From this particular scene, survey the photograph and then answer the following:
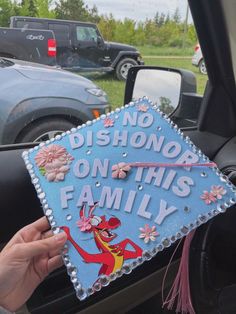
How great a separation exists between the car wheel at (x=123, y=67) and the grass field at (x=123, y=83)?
27 millimetres

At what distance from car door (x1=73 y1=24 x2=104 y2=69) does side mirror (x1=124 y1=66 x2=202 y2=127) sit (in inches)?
10.7

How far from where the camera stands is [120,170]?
1.01 metres

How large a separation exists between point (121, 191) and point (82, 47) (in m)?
0.77

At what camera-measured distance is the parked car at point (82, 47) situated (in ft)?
4.54

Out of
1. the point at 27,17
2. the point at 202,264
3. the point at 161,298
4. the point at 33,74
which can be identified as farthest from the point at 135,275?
the point at 27,17

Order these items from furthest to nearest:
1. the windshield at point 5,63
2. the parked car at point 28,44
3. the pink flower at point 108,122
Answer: the windshield at point 5,63 < the parked car at point 28,44 < the pink flower at point 108,122

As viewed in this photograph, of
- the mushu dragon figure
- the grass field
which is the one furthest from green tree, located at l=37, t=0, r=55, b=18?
the mushu dragon figure

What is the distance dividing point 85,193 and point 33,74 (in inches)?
29.2

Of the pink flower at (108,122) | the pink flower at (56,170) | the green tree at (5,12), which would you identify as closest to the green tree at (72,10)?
the green tree at (5,12)

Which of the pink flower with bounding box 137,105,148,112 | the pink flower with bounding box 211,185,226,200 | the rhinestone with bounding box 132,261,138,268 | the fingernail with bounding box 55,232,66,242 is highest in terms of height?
the pink flower with bounding box 137,105,148,112

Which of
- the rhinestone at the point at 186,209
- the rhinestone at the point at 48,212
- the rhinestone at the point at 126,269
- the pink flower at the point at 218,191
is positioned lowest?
the rhinestone at the point at 126,269

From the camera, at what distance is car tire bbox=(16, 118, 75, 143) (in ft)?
5.18

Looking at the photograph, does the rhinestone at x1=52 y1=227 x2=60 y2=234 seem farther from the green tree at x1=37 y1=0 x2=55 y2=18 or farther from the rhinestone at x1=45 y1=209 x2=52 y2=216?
the green tree at x1=37 y1=0 x2=55 y2=18

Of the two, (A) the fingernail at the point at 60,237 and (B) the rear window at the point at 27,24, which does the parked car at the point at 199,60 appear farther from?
(A) the fingernail at the point at 60,237
